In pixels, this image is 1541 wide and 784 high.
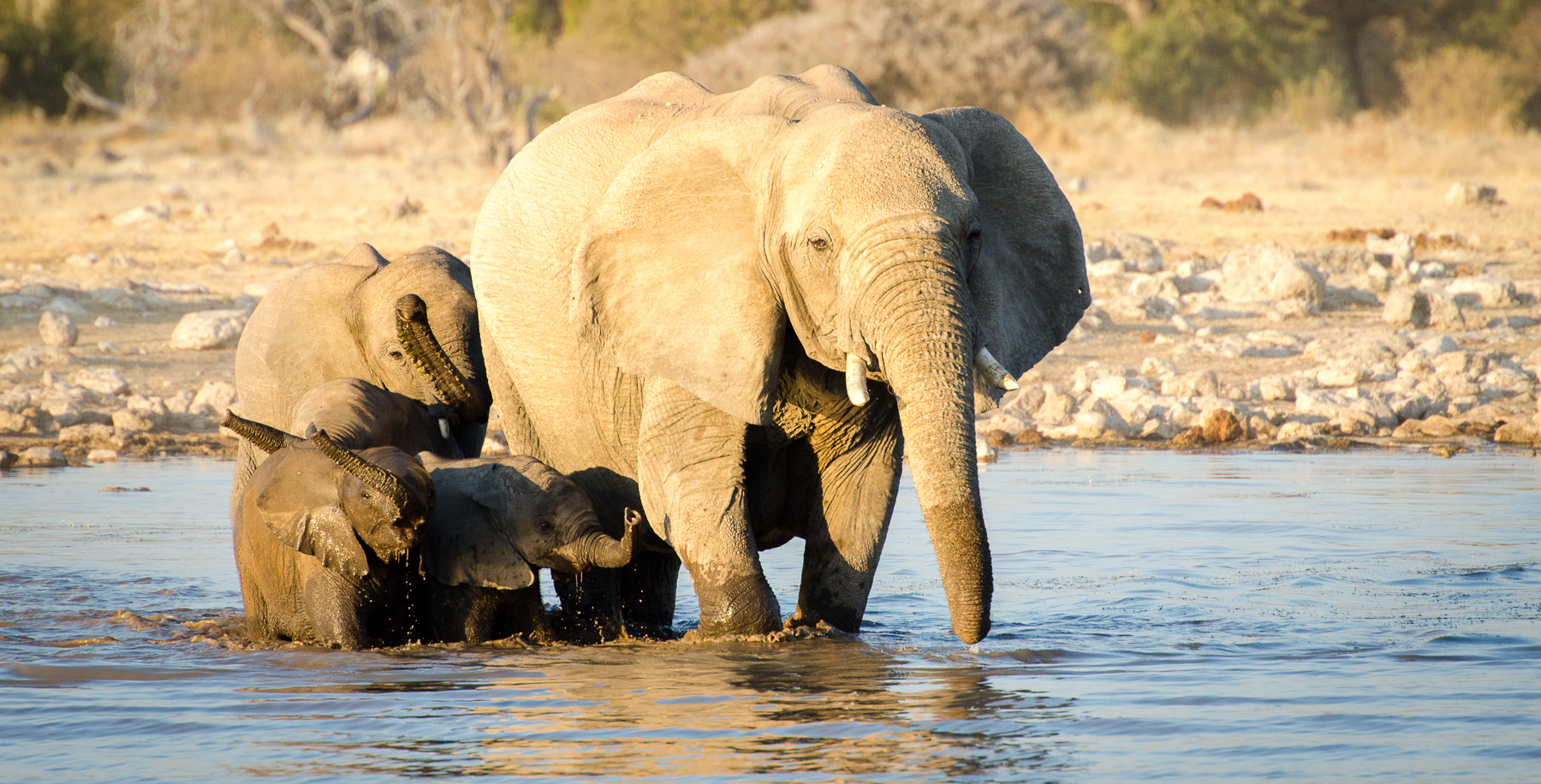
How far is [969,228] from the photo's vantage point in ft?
14.9

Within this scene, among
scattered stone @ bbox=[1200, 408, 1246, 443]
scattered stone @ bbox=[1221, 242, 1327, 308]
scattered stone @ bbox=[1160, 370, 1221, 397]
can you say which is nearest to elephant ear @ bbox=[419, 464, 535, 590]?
scattered stone @ bbox=[1200, 408, 1246, 443]

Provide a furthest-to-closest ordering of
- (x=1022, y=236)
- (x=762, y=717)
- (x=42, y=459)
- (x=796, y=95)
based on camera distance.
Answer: (x=42, y=459), (x=1022, y=236), (x=796, y=95), (x=762, y=717)

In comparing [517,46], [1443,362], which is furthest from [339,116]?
[1443,362]

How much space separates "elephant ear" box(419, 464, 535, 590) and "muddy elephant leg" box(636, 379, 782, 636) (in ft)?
1.96

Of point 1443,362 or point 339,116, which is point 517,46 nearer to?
point 339,116

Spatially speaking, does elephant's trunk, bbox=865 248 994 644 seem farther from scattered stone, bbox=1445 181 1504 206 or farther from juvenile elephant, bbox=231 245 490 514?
scattered stone, bbox=1445 181 1504 206

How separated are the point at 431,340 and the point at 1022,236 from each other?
2.15 meters

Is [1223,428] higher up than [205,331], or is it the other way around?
[205,331]

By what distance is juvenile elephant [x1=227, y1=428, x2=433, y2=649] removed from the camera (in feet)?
17.4

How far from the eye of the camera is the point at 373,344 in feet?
21.1

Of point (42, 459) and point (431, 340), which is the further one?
point (42, 459)

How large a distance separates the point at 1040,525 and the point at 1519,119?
21034 mm

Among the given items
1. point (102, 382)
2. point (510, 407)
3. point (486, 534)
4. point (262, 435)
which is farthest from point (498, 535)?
point (102, 382)

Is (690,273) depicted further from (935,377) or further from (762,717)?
(762,717)
